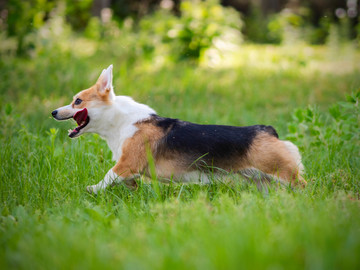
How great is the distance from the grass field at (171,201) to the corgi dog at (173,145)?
0.49 feet

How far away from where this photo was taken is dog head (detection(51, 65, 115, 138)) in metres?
3.11

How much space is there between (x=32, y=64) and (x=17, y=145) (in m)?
3.71

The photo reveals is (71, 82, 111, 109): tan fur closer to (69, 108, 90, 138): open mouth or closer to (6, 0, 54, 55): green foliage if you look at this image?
(69, 108, 90, 138): open mouth

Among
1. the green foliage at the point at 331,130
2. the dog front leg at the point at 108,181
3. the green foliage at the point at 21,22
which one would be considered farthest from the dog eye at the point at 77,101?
the green foliage at the point at 21,22

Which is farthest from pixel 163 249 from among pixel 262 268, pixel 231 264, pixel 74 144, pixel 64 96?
pixel 64 96

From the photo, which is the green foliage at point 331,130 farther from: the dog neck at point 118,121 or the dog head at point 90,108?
the dog head at point 90,108

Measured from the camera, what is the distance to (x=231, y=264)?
1591mm

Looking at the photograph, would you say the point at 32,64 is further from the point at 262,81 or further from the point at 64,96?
the point at 262,81

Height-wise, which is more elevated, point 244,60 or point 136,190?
point 244,60

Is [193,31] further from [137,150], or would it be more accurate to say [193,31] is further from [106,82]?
[137,150]

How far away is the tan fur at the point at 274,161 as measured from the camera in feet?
9.19

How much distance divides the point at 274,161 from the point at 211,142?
1.68ft

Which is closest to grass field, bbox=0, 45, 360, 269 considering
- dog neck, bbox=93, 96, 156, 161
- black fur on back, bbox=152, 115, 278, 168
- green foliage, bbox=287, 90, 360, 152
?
green foliage, bbox=287, 90, 360, 152

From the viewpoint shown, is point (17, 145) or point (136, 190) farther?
point (17, 145)
